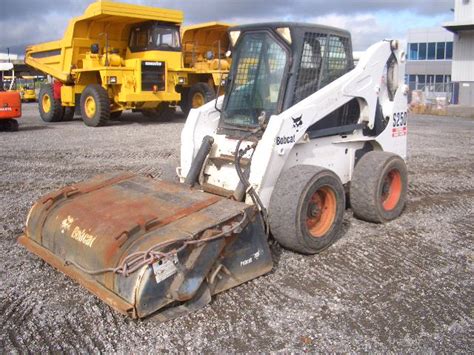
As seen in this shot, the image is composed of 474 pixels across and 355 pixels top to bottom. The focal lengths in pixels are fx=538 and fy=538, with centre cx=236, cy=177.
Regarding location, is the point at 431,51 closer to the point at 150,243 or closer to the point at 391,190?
the point at 391,190

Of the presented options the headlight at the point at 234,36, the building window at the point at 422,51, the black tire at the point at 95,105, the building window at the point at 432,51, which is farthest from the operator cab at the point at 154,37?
the building window at the point at 422,51

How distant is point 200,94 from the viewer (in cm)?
1580

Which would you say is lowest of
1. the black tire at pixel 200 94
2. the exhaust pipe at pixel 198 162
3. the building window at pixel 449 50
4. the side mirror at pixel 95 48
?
the exhaust pipe at pixel 198 162

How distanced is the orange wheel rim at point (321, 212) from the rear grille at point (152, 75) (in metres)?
10.0

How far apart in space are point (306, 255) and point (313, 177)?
0.66 m

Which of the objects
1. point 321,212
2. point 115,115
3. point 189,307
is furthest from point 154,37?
point 189,307

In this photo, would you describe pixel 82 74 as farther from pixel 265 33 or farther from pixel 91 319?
pixel 91 319

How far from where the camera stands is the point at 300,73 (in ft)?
15.8

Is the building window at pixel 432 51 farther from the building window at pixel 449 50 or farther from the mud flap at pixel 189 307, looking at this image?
the mud flap at pixel 189 307

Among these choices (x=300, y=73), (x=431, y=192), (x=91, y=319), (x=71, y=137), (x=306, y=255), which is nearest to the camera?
(x=91, y=319)

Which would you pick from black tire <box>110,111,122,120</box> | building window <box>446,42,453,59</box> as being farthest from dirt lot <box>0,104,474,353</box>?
building window <box>446,42,453,59</box>

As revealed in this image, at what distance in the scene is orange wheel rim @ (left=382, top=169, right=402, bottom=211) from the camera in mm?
5473

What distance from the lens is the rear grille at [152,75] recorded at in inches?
542

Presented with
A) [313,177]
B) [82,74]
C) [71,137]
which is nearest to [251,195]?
[313,177]
